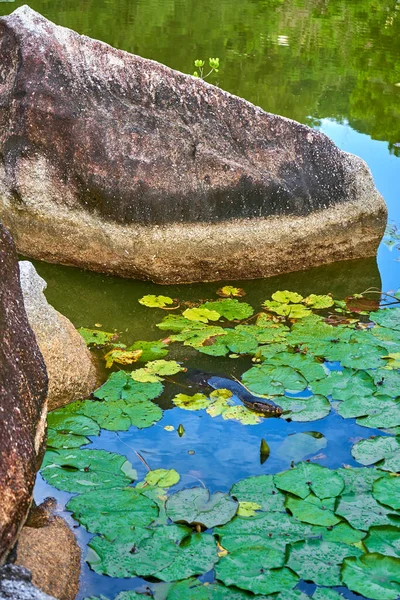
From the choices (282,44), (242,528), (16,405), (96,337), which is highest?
(16,405)

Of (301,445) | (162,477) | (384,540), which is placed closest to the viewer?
(384,540)

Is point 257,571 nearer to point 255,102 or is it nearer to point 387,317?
point 387,317

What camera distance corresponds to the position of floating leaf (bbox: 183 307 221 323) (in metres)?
4.91

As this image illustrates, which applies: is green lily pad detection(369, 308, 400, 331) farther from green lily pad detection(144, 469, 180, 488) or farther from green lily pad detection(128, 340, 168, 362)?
green lily pad detection(144, 469, 180, 488)

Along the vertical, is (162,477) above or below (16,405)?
below

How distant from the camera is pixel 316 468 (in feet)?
11.3

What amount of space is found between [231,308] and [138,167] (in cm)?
110

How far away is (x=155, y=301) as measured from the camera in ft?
16.9

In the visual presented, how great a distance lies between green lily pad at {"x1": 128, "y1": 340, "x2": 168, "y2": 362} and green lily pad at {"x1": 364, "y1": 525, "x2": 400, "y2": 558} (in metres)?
1.77

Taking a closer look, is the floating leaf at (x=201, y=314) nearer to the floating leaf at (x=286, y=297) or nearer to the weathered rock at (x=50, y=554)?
the floating leaf at (x=286, y=297)

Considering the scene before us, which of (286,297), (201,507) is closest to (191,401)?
(201,507)

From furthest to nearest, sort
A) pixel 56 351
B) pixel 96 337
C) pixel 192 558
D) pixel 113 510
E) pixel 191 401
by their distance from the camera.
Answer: pixel 96 337, pixel 191 401, pixel 56 351, pixel 113 510, pixel 192 558

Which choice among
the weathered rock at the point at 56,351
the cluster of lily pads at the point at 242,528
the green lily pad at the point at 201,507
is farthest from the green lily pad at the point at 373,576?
the weathered rock at the point at 56,351

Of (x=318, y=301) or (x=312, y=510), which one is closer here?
(x=312, y=510)
